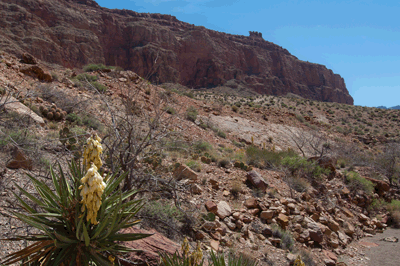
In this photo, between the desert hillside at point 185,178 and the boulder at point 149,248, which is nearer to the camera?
the boulder at point 149,248

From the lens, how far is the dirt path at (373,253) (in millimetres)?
5821

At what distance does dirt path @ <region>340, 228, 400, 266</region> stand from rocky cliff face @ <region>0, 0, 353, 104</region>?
96.2ft

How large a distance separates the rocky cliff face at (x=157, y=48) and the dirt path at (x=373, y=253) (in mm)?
29309

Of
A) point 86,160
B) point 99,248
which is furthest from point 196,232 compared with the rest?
point 86,160

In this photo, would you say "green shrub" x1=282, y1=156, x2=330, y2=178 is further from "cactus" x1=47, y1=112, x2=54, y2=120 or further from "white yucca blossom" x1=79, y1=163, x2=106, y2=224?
"white yucca blossom" x1=79, y1=163, x2=106, y2=224

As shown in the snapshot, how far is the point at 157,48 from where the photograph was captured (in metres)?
36.3

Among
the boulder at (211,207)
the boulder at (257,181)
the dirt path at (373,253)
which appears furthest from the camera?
the boulder at (257,181)

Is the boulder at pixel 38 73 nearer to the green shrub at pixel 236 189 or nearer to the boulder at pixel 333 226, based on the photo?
the green shrub at pixel 236 189

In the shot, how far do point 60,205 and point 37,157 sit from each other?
243 centimetres

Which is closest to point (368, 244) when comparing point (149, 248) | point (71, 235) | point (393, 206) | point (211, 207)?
point (393, 206)

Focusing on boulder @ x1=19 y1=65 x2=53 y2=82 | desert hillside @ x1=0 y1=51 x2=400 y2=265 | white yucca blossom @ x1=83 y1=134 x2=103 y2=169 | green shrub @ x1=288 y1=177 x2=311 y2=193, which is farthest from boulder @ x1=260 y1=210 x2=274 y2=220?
boulder @ x1=19 y1=65 x2=53 y2=82

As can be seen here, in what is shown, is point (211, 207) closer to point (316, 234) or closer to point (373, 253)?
point (316, 234)


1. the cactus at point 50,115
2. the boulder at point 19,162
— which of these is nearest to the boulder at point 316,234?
the boulder at point 19,162

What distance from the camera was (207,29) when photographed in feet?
238
